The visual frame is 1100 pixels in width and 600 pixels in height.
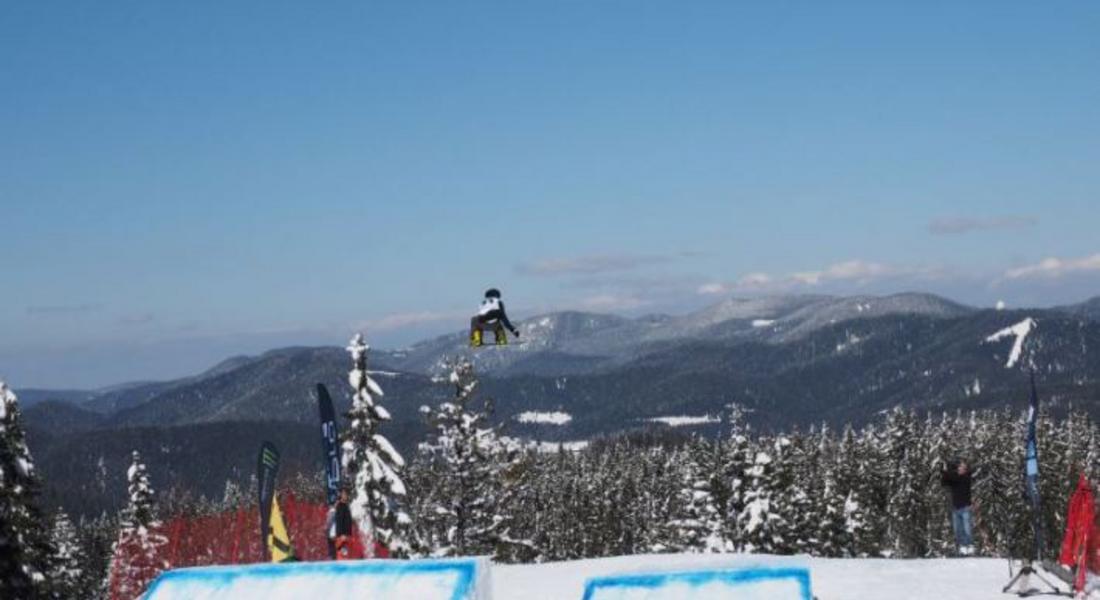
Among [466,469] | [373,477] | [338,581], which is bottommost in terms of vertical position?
[466,469]

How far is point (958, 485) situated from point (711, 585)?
1528 centimetres

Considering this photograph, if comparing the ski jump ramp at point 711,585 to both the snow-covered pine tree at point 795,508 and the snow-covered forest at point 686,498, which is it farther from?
the snow-covered pine tree at point 795,508

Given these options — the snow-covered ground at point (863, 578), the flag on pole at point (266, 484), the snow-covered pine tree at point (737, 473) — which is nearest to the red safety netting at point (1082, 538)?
the snow-covered ground at point (863, 578)

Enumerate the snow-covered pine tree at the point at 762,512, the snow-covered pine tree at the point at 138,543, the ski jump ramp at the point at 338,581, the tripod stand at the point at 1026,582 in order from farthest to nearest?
the snow-covered pine tree at the point at 762,512
the snow-covered pine tree at the point at 138,543
the tripod stand at the point at 1026,582
the ski jump ramp at the point at 338,581

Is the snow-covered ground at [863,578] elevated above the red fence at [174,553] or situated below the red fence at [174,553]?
above

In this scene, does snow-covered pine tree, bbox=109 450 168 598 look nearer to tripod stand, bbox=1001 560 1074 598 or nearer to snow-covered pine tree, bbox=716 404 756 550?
snow-covered pine tree, bbox=716 404 756 550

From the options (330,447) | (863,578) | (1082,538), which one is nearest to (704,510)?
(863,578)

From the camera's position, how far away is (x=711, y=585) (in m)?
7.70

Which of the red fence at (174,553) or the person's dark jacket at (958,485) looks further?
the red fence at (174,553)

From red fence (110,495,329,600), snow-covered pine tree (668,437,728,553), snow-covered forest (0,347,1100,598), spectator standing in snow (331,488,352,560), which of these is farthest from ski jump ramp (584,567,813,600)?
snow-covered pine tree (668,437,728,553)

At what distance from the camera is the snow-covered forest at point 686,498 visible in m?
32.0

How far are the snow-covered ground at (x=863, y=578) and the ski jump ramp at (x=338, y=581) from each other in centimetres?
800

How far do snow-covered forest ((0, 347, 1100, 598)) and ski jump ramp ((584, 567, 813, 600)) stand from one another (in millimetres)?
11003

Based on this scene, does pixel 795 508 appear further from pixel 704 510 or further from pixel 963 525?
pixel 963 525
